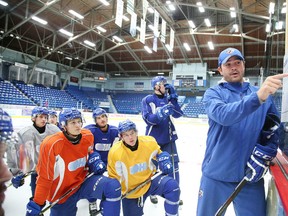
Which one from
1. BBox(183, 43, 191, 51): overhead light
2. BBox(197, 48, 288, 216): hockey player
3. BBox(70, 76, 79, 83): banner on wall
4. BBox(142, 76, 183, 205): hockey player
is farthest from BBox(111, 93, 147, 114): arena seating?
BBox(197, 48, 288, 216): hockey player

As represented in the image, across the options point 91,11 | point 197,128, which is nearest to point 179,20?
point 91,11

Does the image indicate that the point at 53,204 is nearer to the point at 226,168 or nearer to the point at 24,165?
the point at 24,165

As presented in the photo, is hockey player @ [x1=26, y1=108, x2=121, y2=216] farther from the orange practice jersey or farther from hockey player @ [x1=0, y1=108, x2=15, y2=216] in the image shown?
hockey player @ [x1=0, y1=108, x2=15, y2=216]

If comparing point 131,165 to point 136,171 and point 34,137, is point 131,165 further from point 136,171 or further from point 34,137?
point 34,137

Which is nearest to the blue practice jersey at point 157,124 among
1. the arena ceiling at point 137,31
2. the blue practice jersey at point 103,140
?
the blue practice jersey at point 103,140

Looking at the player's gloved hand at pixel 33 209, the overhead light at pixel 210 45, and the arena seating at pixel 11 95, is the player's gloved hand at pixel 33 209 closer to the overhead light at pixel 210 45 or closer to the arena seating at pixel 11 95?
the arena seating at pixel 11 95

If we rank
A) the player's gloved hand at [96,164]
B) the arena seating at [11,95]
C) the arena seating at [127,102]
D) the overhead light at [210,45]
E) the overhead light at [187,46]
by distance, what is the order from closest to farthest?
the player's gloved hand at [96,164]
the arena seating at [11,95]
the overhead light at [210,45]
the overhead light at [187,46]
the arena seating at [127,102]

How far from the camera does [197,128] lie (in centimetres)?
879

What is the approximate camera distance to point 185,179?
418 cm

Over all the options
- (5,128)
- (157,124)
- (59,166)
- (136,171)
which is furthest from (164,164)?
(5,128)

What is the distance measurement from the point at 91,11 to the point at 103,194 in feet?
40.0

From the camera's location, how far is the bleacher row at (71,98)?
13.4m

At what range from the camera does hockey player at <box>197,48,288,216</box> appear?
4.22 ft

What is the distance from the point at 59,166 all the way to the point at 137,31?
43.7 ft
